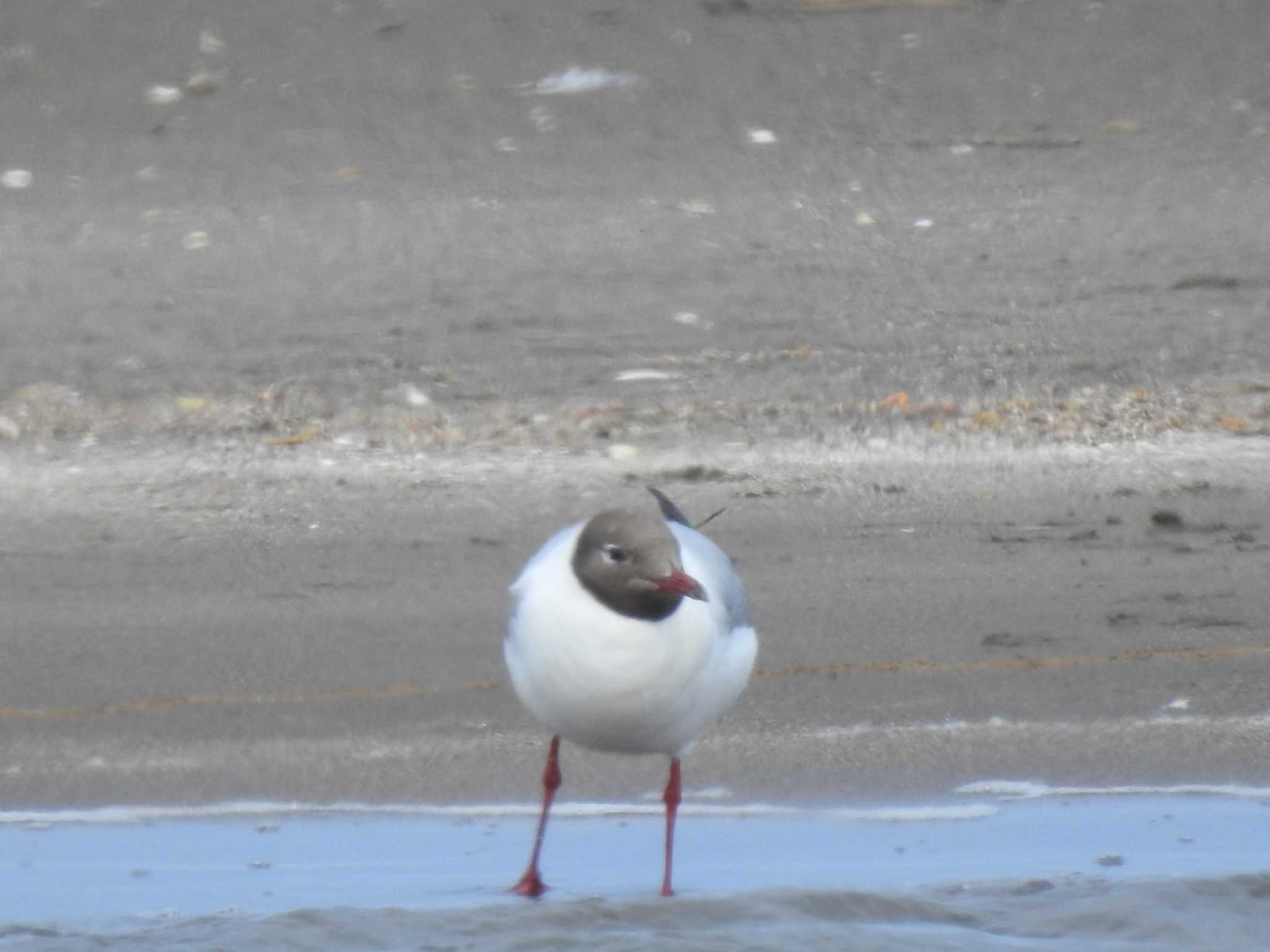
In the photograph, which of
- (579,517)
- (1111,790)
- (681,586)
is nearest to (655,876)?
(681,586)

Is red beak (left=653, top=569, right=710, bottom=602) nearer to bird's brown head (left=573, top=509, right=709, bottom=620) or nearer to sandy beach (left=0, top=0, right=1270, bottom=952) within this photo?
bird's brown head (left=573, top=509, right=709, bottom=620)

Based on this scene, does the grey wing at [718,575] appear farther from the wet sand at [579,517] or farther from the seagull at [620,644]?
the wet sand at [579,517]

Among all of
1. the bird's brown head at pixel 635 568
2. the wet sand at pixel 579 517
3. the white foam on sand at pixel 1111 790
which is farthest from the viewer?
the wet sand at pixel 579 517

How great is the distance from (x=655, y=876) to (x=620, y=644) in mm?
576

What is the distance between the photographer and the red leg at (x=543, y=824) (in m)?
4.44

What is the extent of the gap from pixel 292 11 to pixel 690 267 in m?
2.67

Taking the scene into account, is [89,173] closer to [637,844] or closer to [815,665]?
[815,665]

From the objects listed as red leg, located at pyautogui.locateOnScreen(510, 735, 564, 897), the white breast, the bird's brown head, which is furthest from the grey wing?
red leg, located at pyautogui.locateOnScreen(510, 735, 564, 897)

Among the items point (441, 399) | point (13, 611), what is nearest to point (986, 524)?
point (441, 399)

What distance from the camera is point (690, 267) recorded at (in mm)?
8508

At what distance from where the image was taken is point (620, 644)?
4289 mm

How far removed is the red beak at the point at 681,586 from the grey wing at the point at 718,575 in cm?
29

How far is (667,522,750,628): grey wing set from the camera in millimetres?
4668

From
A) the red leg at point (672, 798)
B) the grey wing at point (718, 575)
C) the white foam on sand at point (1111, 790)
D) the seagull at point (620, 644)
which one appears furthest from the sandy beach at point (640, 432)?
the grey wing at point (718, 575)
